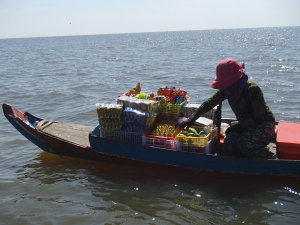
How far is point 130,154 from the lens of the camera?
23.0 feet

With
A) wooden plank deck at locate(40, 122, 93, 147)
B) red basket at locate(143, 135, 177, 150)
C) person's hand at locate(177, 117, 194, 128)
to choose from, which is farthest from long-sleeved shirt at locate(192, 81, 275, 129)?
wooden plank deck at locate(40, 122, 93, 147)

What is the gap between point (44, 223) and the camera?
19.5 ft

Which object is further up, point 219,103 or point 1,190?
point 219,103

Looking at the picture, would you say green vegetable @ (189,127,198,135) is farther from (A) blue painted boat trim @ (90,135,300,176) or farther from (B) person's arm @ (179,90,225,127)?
(A) blue painted boat trim @ (90,135,300,176)

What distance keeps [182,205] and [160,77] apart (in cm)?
1611

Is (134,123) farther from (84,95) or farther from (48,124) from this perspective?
(84,95)

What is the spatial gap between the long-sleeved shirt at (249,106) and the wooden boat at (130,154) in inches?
25.8

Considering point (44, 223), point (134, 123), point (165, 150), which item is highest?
point (134, 123)

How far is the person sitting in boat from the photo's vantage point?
596 cm

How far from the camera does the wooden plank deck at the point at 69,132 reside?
7.82 m

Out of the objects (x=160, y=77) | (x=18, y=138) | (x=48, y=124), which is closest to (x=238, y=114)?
(x=48, y=124)

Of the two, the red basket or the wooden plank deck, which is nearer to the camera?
the red basket

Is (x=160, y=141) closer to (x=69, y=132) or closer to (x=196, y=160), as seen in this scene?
(x=196, y=160)

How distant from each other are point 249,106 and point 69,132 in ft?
13.0
